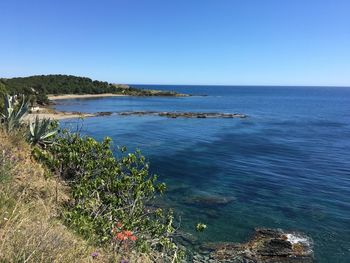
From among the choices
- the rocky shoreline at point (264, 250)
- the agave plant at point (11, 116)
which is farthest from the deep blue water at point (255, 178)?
the agave plant at point (11, 116)

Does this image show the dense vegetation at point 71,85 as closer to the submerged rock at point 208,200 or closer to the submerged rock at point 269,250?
the submerged rock at point 208,200

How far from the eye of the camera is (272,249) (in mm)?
13484

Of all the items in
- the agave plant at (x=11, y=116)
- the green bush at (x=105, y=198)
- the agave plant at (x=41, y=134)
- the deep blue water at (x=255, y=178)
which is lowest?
the deep blue water at (x=255, y=178)

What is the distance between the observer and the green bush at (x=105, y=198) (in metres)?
6.70

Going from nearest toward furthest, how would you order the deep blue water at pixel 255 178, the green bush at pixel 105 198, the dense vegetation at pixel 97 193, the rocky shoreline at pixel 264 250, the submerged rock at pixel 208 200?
the dense vegetation at pixel 97 193
the green bush at pixel 105 198
the rocky shoreline at pixel 264 250
the deep blue water at pixel 255 178
the submerged rock at pixel 208 200

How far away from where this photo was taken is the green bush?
22.0 feet

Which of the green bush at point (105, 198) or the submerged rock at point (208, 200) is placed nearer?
the green bush at point (105, 198)

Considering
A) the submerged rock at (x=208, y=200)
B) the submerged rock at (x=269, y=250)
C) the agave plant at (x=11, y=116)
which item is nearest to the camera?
the agave plant at (x=11, y=116)

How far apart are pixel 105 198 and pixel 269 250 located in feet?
23.7

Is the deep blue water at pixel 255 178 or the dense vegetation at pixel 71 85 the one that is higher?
the dense vegetation at pixel 71 85

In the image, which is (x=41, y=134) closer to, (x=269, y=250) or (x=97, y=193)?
(x=97, y=193)

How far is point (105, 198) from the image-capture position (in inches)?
339

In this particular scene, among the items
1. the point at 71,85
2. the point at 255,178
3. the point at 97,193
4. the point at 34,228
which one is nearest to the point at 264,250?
the point at 97,193

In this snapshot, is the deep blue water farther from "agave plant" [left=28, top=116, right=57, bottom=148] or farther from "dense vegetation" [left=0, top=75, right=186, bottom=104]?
"dense vegetation" [left=0, top=75, right=186, bottom=104]
